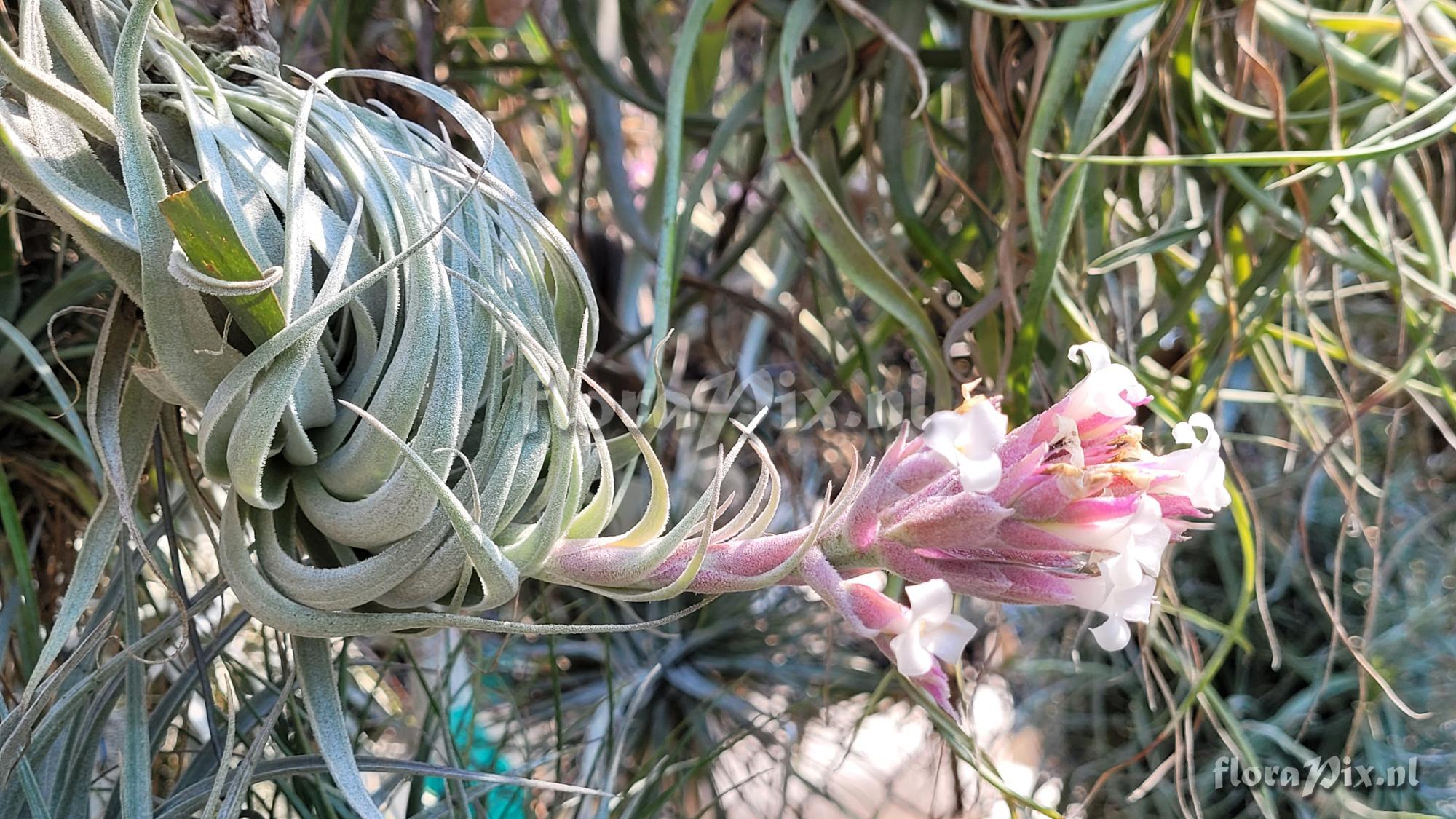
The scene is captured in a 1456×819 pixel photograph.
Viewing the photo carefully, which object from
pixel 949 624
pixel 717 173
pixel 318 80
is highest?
pixel 717 173

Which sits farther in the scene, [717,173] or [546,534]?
[717,173]

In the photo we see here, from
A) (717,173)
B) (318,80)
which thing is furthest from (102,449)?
(717,173)

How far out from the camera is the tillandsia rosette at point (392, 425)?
181 mm

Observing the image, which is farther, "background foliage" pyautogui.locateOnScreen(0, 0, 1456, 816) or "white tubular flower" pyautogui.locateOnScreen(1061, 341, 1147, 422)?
"background foliage" pyautogui.locateOnScreen(0, 0, 1456, 816)

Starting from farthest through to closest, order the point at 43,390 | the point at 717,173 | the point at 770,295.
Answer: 1. the point at 717,173
2. the point at 770,295
3. the point at 43,390

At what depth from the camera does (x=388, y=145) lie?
0.80ft

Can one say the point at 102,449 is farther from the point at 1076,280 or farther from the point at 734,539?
the point at 1076,280

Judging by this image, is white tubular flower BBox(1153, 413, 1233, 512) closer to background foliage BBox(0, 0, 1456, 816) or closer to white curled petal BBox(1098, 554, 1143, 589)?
white curled petal BBox(1098, 554, 1143, 589)

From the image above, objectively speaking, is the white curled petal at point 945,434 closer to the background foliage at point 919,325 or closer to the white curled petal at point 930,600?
the white curled petal at point 930,600

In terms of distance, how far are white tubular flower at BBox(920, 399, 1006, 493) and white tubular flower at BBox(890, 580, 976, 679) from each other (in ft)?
0.07

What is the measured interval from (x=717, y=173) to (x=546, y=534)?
66cm

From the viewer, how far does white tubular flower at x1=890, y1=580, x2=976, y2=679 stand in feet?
0.59

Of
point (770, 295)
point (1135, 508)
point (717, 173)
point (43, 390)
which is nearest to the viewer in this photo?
point (1135, 508)

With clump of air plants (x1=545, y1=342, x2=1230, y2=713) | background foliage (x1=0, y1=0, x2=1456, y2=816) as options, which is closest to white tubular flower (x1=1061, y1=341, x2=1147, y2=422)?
clump of air plants (x1=545, y1=342, x2=1230, y2=713)
